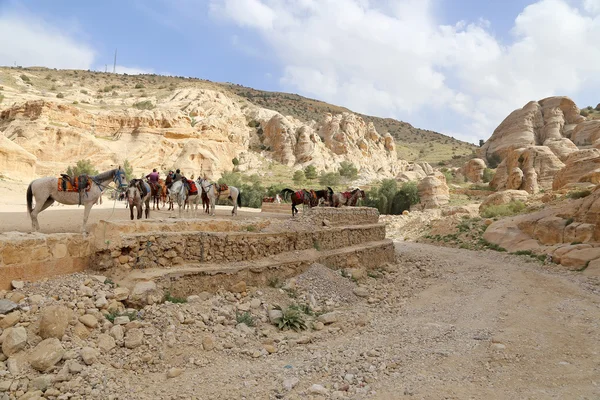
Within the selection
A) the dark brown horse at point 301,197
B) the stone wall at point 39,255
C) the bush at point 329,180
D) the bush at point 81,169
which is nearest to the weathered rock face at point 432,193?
the bush at point 329,180

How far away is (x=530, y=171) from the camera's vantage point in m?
36.6

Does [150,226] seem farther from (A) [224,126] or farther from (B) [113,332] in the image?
(A) [224,126]

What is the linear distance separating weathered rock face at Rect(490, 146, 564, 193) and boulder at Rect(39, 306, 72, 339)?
39210 millimetres

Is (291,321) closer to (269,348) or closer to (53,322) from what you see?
(269,348)

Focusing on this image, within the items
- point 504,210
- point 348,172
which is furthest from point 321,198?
point 348,172

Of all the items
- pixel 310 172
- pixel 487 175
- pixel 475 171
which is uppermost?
A: pixel 475 171

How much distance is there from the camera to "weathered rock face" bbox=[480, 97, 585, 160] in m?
52.8

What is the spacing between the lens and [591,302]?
9180 mm

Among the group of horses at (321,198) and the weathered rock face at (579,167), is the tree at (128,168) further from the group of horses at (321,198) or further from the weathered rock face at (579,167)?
the weathered rock face at (579,167)

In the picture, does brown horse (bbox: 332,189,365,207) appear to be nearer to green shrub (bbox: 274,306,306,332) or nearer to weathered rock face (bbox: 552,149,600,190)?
green shrub (bbox: 274,306,306,332)

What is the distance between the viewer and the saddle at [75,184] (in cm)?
786

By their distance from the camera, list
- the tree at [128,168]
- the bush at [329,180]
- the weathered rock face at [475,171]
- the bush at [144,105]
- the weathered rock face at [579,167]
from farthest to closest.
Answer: the bush at [144,105] < the weathered rock face at [475,171] < the bush at [329,180] < the tree at [128,168] < the weathered rock face at [579,167]

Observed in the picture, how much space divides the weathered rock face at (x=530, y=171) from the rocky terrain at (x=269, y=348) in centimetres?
3219

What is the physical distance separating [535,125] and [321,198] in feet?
176
